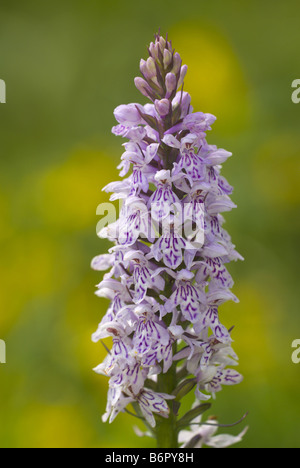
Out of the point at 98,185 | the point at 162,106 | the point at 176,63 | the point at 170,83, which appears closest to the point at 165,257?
the point at 162,106

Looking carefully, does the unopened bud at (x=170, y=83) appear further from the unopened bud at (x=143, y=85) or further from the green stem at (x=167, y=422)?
the green stem at (x=167, y=422)

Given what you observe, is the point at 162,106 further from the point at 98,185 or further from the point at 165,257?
the point at 98,185

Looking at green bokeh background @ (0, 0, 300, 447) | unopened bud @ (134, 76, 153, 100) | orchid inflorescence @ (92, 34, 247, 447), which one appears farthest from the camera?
green bokeh background @ (0, 0, 300, 447)

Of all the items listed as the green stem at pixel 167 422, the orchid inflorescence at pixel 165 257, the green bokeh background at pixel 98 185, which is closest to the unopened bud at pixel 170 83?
the orchid inflorescence at pixel 165 257

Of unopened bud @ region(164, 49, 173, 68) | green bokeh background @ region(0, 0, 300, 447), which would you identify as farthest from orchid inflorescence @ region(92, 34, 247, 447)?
green bokeh background @ region(0, 0, 300, 447)

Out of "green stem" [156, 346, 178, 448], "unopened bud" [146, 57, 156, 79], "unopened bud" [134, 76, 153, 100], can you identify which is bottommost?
"green stem" [156, 346, 178, 448]

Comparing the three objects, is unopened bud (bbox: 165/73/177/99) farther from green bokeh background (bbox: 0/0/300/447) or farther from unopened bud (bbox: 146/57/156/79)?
green bokeh background (bbox: 0/0/300/447)
